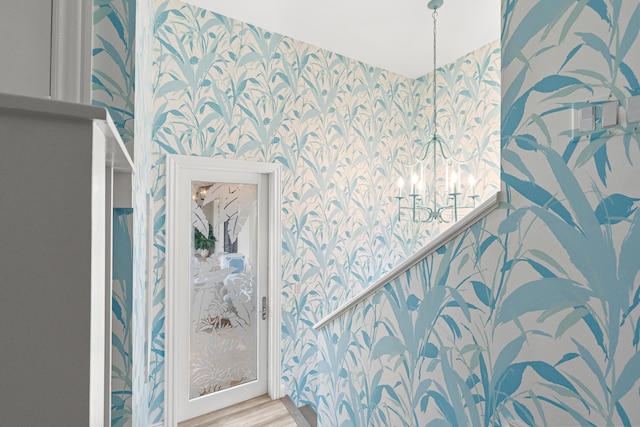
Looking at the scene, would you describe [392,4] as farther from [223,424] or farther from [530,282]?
[223,424]

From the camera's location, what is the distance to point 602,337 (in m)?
0.89

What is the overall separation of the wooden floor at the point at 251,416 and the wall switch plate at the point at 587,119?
2692 mm

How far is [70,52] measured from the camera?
657 mm

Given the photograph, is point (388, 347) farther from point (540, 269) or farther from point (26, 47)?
point (26, 47)

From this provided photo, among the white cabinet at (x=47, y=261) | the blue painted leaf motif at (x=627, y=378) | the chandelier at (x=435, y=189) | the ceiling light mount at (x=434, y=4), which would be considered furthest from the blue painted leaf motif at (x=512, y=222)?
the ceiling light mount at (x=434, y=4)

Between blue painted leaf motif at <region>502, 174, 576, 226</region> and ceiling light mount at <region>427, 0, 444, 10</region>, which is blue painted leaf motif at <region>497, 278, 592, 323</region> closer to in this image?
blue painted leaf motif at <region>502, 174, 576, 226</region>

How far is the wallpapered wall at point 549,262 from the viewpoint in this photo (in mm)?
862

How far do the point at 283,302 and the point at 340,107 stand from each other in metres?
1.98

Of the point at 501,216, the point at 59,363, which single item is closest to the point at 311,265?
the point at 501,216

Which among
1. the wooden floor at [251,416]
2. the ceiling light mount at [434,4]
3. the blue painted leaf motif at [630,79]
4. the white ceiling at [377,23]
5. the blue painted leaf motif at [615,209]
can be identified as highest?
the white ceiling at [377,23]

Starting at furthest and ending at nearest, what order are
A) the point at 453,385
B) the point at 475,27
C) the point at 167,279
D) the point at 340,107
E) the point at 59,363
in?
the point at 340,107 → the point at 475,27 → the point at 167,279 → the point at 453,385 → the point at 59,363

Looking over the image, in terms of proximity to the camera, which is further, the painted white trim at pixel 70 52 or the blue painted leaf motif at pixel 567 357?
the blue painted leaf motif at pixel 567 357

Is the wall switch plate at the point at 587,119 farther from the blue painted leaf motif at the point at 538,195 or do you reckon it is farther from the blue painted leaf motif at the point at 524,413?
the blue painted leaf motif at the point at 524,413

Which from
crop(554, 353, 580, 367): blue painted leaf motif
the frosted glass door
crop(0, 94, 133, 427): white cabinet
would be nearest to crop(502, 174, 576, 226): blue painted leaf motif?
crop(554, 353, 580, 367): blue painted leaf motif
